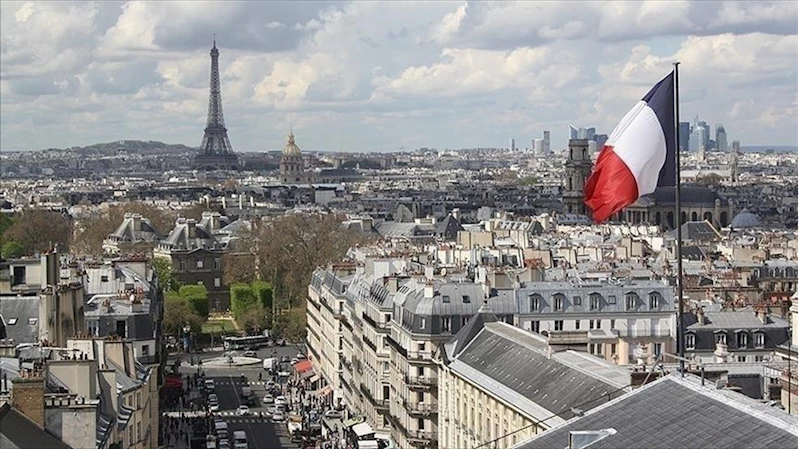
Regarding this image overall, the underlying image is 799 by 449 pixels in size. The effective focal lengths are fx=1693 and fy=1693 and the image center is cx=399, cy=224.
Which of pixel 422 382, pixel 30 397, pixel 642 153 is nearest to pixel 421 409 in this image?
pixel 422 382

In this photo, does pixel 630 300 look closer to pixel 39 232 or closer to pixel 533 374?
pixel 533 374

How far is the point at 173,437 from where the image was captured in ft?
193

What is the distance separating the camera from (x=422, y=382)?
53.8 metres

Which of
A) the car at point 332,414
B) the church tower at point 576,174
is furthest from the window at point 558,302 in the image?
the church tower at point 576,174

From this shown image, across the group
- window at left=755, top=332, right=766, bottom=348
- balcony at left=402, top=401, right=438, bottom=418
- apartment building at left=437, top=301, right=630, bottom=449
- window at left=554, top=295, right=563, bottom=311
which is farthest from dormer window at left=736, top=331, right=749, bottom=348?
balcony at left=402, top=401, right=438, bottom=418

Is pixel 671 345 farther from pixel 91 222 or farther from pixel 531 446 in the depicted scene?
pixel 91 222

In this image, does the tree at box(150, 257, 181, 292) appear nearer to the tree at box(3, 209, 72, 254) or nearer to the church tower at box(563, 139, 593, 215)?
the tree at box(3, 209, 72, 254)

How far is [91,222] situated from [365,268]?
280 feet

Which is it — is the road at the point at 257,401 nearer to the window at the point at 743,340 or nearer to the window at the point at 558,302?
the window at the point at 558,302

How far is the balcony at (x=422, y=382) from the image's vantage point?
176ft

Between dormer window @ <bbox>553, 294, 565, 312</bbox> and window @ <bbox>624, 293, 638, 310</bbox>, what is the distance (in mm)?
2035

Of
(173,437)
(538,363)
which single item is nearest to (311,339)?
(173,437)

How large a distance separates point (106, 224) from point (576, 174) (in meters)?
56.3

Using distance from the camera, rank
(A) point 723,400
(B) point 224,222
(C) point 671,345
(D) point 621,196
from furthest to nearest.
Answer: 1. (B) point 224,222
2. (C) point 671,345
3. (D) point 621,196
4. (A) point 723,400
